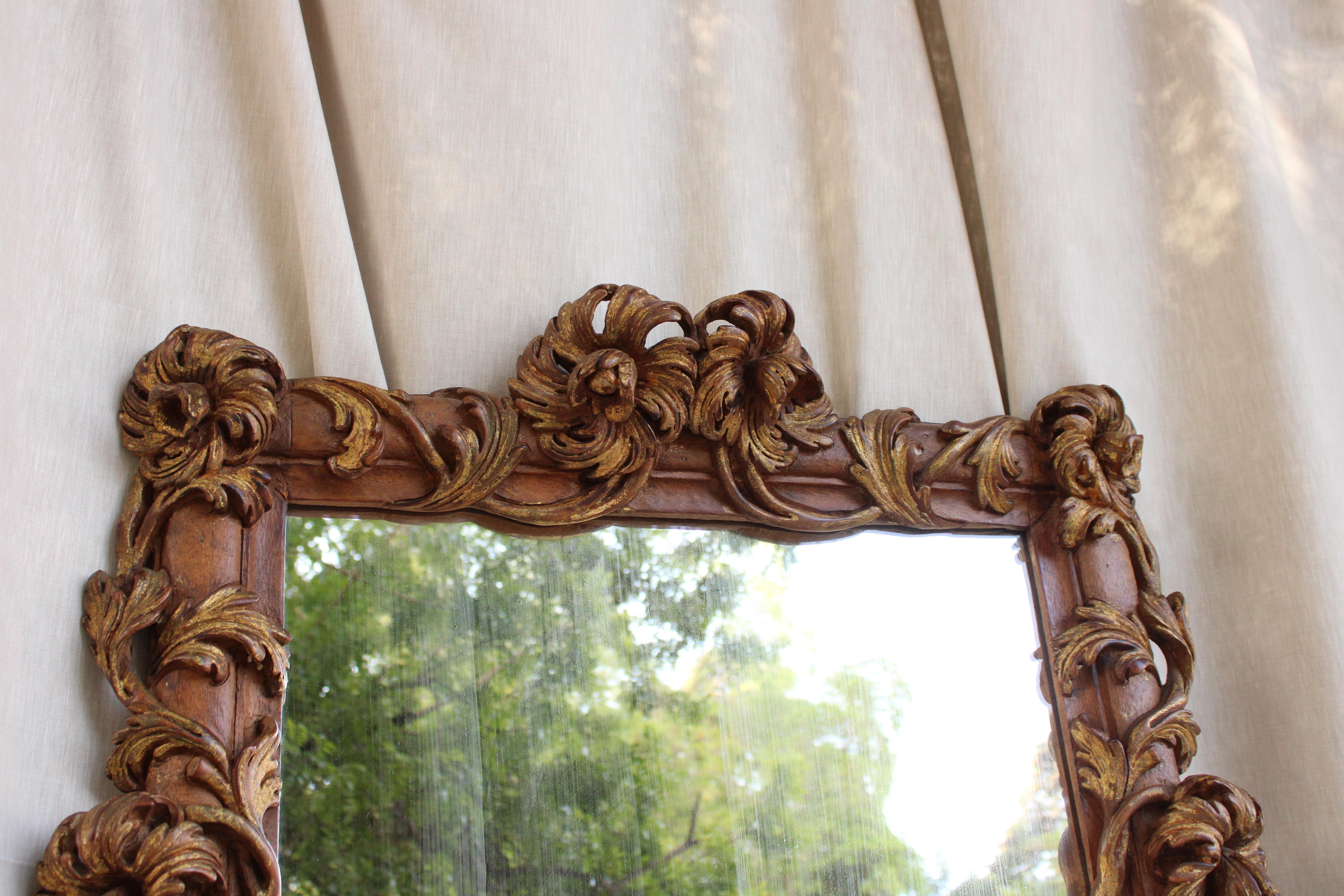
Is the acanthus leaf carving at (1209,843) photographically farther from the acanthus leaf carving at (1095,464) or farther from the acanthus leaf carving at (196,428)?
the acanthus leaf carving at (196,428)

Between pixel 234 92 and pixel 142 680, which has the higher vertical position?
pixel 234 92

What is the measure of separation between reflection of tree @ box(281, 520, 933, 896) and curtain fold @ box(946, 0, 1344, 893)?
0.41m

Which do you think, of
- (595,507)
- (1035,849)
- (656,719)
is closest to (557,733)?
(656,719)

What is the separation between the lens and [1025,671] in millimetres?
A: 1099

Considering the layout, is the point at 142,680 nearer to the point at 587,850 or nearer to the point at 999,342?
the point at 587,850

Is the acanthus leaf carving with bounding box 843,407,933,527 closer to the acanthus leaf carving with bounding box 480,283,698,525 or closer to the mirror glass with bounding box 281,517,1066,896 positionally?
the mirror glass with bounding box 281,517,1066,896

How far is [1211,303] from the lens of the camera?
4.32 feet

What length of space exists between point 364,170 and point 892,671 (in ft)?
2.13

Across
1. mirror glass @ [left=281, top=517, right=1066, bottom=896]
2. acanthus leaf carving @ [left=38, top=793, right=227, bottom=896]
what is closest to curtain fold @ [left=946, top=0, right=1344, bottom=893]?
mirror glass @ [left=281, top=517, right=1066, bottom=896]

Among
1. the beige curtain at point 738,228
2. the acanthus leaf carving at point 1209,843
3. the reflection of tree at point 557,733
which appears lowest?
the acanthus leaf carving at point 1209,843

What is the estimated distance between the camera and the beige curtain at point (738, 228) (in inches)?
38.1

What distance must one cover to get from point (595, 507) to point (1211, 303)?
728 mm

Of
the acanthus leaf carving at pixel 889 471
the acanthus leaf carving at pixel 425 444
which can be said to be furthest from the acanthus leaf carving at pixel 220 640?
the acanthus leaf carving at pixel 889 471

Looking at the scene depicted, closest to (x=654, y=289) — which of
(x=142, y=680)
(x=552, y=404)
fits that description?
(x=552, y=404)
